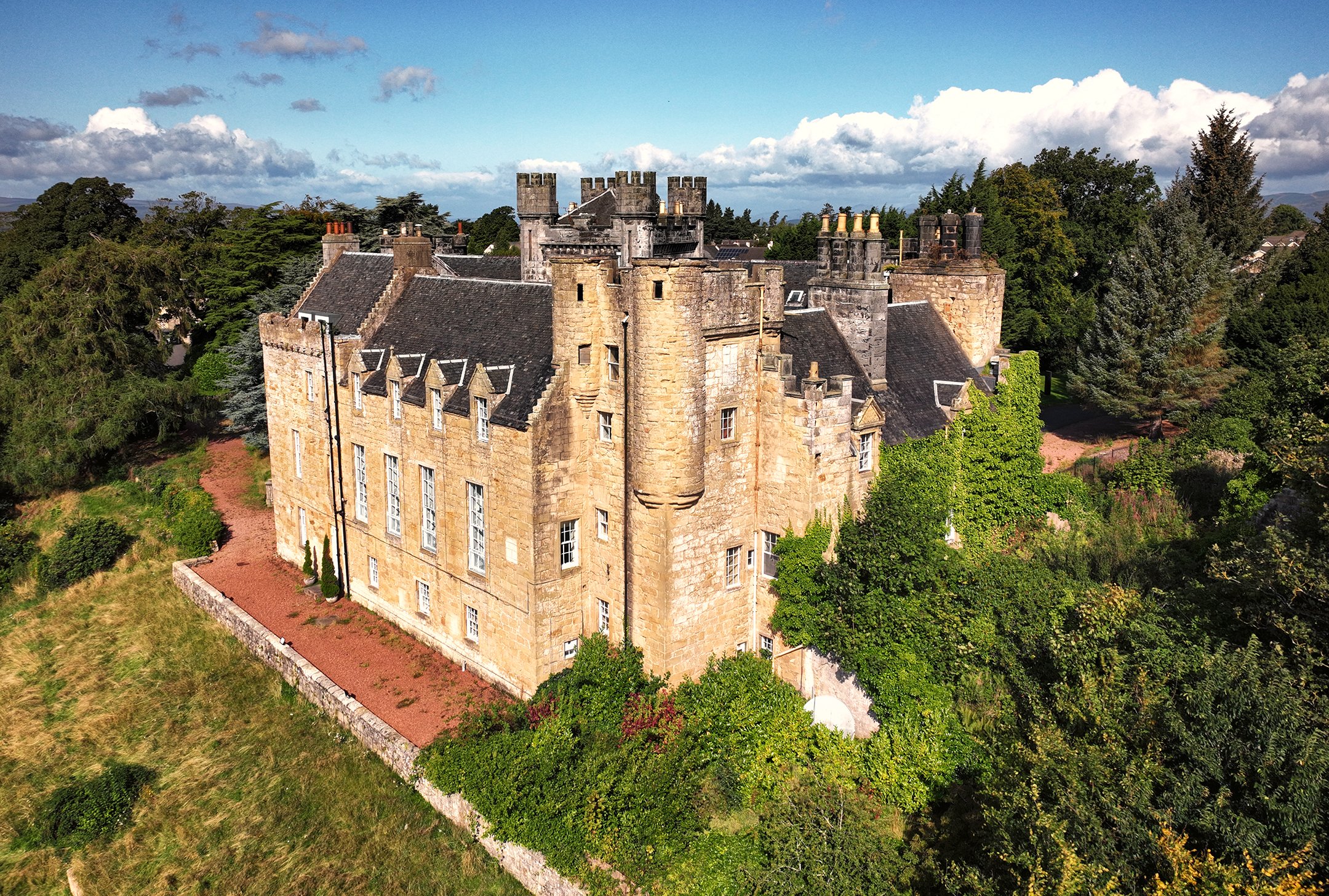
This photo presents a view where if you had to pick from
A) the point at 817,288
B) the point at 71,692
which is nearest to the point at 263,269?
the point at 71,692

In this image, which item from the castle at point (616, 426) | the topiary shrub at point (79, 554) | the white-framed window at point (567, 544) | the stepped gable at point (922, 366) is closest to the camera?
the castle at point (616, 426)

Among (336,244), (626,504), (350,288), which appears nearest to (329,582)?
(350,288)

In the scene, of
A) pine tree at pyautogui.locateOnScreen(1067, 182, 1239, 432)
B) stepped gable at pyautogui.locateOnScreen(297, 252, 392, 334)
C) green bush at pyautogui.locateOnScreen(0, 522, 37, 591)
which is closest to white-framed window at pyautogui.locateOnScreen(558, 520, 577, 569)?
stepped gable at pyautogui.locateOnScreen(297, 252, 392, 334)

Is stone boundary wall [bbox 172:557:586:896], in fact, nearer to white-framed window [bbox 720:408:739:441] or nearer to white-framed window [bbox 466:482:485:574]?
white-framed window [bbox 466:482:485:574]

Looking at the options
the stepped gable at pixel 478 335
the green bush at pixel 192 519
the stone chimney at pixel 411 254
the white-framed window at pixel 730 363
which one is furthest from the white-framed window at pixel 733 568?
the green bush at pixel 192 519

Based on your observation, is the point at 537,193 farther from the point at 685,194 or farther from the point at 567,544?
the point at 567,544

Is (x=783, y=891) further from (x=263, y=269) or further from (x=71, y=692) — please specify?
(x=263, y=269)

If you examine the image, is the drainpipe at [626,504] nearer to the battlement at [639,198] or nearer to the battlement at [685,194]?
the battlement at [639,198]
